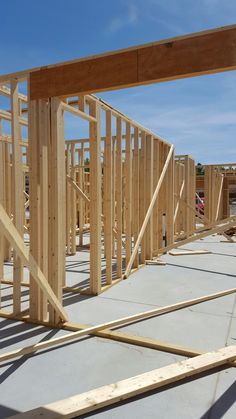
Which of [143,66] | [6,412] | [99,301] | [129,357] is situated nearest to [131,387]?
[129,357]

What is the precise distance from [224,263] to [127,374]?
17.6ft

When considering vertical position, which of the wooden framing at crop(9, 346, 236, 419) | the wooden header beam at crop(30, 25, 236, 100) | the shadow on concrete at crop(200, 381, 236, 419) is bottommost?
the shadow on concrete at crop(200, 381, 236, 419)

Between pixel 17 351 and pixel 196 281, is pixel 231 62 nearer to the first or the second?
pixel 17 351

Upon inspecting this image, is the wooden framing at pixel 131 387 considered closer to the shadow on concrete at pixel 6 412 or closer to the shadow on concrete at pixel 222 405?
the shadow on concrete at pixel 6 412

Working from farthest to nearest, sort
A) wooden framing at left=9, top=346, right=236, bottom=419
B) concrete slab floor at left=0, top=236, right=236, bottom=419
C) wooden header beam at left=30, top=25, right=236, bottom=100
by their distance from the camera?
wooden header beam at left=30, top=25, right=236, bottom=100 → concrete slab floor at left=0, top=236, right=236, bottom=419 → wooden framing at left=9, top=346, right=236, bottom=419

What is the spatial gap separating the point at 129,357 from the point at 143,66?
111 inches

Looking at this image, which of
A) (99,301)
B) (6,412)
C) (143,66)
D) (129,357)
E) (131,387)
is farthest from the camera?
(99,301)

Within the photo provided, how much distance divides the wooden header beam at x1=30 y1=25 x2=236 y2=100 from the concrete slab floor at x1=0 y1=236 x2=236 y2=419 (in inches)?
105

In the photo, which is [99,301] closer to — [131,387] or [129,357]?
[129,357]

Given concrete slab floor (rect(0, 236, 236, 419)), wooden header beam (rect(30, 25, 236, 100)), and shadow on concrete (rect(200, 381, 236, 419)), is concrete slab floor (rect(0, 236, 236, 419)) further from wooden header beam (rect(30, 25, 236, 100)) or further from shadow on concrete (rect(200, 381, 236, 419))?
wooden header beam (rect(30, 25, 236, 100))

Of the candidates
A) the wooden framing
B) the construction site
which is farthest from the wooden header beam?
the wooden framing

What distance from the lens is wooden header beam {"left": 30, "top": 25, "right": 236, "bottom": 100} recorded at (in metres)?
2.95

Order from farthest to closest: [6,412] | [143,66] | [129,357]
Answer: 1. [143,66]
2. [129,357]
3. [6,412]

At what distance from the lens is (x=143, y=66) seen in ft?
10.7
